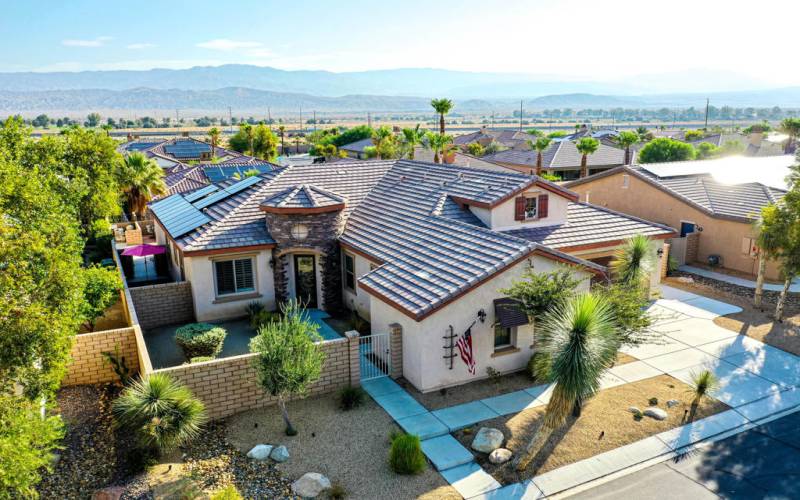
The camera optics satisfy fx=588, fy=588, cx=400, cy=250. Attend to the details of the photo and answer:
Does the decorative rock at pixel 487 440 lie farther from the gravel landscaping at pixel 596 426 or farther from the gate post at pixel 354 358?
the gate post at pixel 354 358

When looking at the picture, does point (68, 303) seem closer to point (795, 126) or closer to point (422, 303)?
point (422, 303)

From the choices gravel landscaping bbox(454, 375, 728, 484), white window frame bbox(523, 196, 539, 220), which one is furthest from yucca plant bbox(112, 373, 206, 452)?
white window frame bbox(523, 196, 539, 220)

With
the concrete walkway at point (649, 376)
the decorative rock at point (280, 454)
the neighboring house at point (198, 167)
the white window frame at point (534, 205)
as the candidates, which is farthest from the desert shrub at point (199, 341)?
the neighboring house at point (198, 167)

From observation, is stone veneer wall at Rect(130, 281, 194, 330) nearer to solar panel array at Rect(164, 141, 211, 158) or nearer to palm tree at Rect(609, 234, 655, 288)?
palm tree at Rect(609, 234, 655, 288)

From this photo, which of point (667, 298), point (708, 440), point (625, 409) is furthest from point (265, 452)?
point (667, 298)

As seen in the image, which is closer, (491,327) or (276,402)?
(276,402)

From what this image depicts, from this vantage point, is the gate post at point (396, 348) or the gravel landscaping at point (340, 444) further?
the gate post at point (396, 348)

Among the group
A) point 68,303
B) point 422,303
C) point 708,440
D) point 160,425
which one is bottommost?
point 708,440
